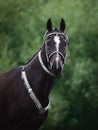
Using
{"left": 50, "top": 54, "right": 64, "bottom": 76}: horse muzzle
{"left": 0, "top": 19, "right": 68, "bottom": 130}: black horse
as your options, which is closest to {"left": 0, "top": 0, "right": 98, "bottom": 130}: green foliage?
{"left": 0, "top": 19, "right": 68, "bottom": 130}: black horse

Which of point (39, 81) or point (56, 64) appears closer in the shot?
point (56, 64)

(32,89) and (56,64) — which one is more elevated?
(56,64)

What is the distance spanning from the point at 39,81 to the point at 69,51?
425 cm

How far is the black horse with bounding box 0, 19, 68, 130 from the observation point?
1064 cm

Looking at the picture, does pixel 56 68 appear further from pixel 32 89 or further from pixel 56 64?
pixel 32 89

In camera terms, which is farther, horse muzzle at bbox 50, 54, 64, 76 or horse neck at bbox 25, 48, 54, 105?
horse neck at bbox 25, 48, 54, 105

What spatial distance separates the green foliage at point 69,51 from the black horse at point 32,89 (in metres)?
3.52

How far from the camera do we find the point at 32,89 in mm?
10891

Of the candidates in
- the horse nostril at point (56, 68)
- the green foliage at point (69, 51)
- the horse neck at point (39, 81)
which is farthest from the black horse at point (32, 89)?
the green foliage at point (69, 51)

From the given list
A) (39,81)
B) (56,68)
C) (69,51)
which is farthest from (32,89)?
(69,51)

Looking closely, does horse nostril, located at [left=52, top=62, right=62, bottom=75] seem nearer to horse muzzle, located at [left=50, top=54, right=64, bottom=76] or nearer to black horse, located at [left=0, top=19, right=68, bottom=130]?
horse muzzle, located at [left=50, top=54, right=64, bottom=76]

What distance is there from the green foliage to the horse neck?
3.62 metres

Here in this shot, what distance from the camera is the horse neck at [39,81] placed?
10.9m

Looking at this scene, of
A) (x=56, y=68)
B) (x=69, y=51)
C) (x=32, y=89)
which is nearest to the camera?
(x=56, y=68)
